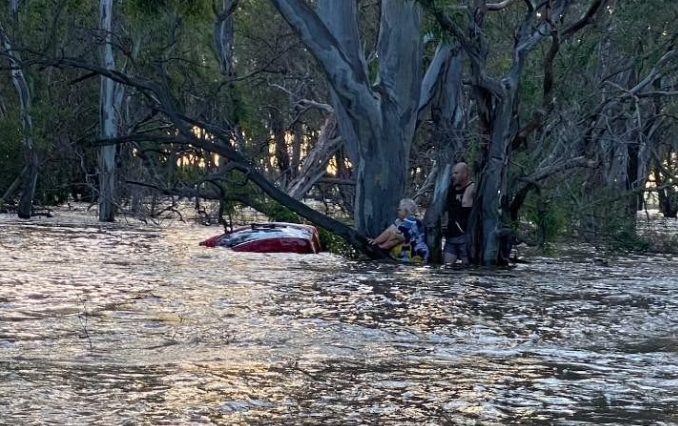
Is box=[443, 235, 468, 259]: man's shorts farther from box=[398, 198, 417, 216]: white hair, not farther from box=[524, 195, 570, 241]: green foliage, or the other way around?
box=[524, 195, 570, 241]: green foliage

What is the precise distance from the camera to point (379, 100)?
20.2 m

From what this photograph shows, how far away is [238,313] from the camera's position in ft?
37.3

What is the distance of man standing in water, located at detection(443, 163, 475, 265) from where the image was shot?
18000 mm

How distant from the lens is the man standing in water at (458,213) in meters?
18.0

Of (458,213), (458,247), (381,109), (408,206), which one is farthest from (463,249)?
(381,109)

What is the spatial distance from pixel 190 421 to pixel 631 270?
12.6 meters

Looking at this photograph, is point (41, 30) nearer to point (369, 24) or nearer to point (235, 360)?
point (369, 24)

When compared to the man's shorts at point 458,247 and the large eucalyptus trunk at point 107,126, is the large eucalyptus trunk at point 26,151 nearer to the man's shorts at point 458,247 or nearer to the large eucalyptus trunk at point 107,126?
the large eucalyptus trunk at point 107,126

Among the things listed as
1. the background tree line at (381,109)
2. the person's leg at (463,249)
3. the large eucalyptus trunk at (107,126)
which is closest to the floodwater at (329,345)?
the person's leg at (463,249)

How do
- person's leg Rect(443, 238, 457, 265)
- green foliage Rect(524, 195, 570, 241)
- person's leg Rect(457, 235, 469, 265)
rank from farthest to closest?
green foliage Rect(524, 195, 570, 241) < person's leg Rect(443, 238, 457, 265) < person's leg Rect(457, 235, 469, 265)

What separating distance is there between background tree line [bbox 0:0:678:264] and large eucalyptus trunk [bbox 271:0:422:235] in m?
0.02

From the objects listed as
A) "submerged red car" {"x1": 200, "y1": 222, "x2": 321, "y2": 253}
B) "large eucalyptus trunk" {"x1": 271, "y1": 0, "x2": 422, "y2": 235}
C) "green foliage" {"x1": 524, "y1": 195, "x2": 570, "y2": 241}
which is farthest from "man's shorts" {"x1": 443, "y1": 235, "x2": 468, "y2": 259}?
"submerged red car" {"x1": 200, "y1": 222, "x2": 321, "y2": 253}

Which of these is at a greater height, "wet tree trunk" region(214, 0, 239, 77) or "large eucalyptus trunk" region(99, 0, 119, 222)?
"wet tree trunk" region(214, 0, 239, 77)

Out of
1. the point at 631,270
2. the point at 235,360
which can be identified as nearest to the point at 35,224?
the point at 631,270
